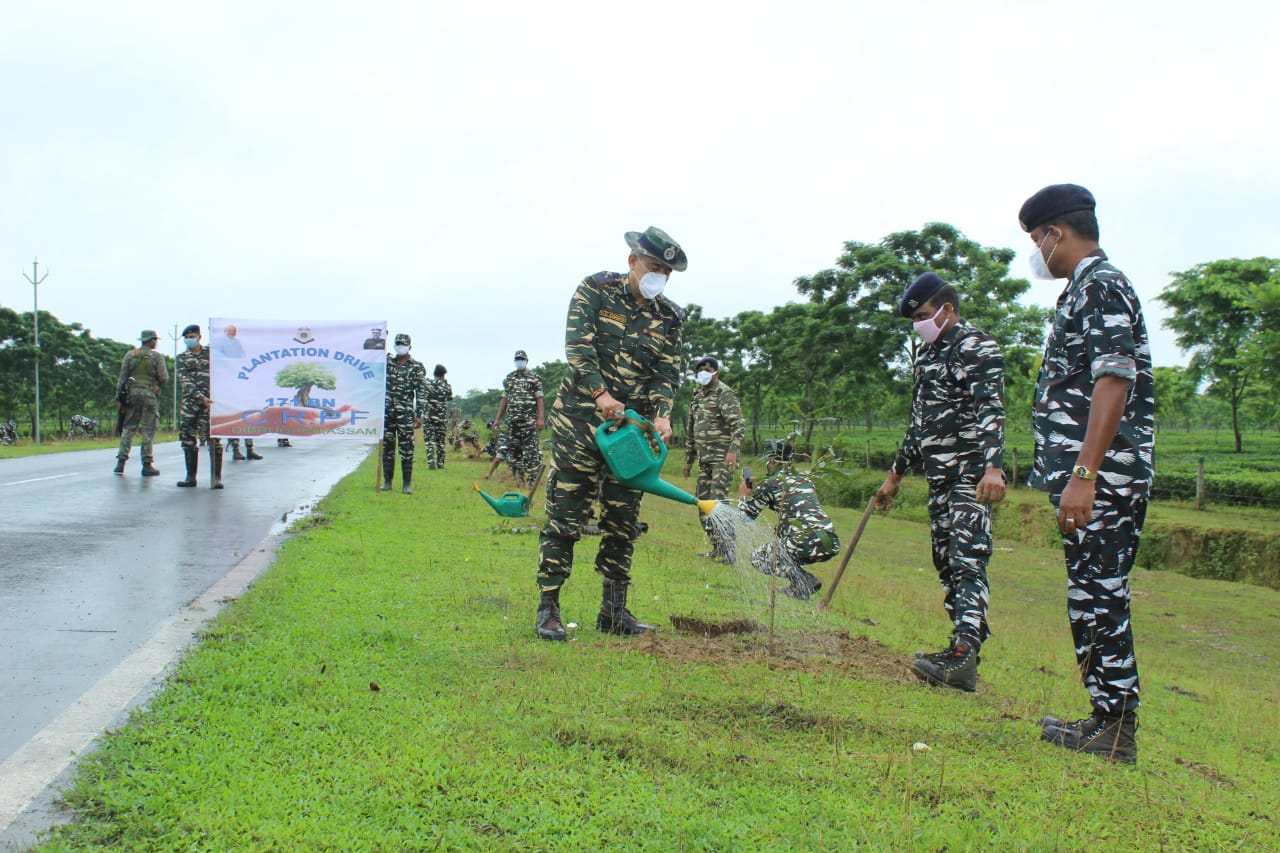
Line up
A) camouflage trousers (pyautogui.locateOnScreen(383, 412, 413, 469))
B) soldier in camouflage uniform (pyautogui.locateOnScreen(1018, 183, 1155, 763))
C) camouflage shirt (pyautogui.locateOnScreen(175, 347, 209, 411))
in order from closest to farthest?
soldier in camouflage uniform (pyautogui.locateOnScreen(1018, 183, 1155, 763)), camouflage trousers (pyautogui.locateOnScreen(383, 412, 413, 469)), camouflage shirt (pyautogui.locateOnScreen(175, 347, 209, 411))

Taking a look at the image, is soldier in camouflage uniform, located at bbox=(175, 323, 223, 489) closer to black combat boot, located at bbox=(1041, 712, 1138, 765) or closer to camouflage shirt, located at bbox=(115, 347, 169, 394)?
camouflage shirt, located at bbox=(115, 347, 169, 394)

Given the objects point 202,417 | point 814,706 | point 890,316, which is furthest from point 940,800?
point 890,316

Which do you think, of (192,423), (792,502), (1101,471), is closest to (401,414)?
(192,423)

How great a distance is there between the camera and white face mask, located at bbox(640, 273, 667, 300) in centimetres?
453

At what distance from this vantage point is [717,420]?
31.5 feet

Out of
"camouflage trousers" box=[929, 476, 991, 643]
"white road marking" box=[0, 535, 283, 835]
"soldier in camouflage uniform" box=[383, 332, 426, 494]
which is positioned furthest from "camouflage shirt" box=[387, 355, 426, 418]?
"camouflage trousers" box=[929, 476, 991, 643]

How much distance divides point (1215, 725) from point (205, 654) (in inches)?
193

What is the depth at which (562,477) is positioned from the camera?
4.63 meters

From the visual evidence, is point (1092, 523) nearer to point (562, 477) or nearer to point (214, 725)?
point (562, 477)

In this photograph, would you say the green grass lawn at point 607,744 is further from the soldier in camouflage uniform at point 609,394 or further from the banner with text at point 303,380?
the banner with text at point 303,380

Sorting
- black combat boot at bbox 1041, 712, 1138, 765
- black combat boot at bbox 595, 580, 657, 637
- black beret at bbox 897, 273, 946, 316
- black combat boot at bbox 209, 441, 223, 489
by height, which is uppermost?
black beret at bbox 897, 273, 946, 316

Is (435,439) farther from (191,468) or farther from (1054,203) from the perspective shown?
(1054,203)

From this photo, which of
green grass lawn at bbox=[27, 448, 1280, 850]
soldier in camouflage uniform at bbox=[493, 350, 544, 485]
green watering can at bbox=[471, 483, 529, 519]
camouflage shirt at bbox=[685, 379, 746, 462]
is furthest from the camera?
soldier in camouflage uniform at bbox=[493, 350, 544, 485]

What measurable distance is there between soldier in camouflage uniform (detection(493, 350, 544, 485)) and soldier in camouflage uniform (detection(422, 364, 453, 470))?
5.13m
